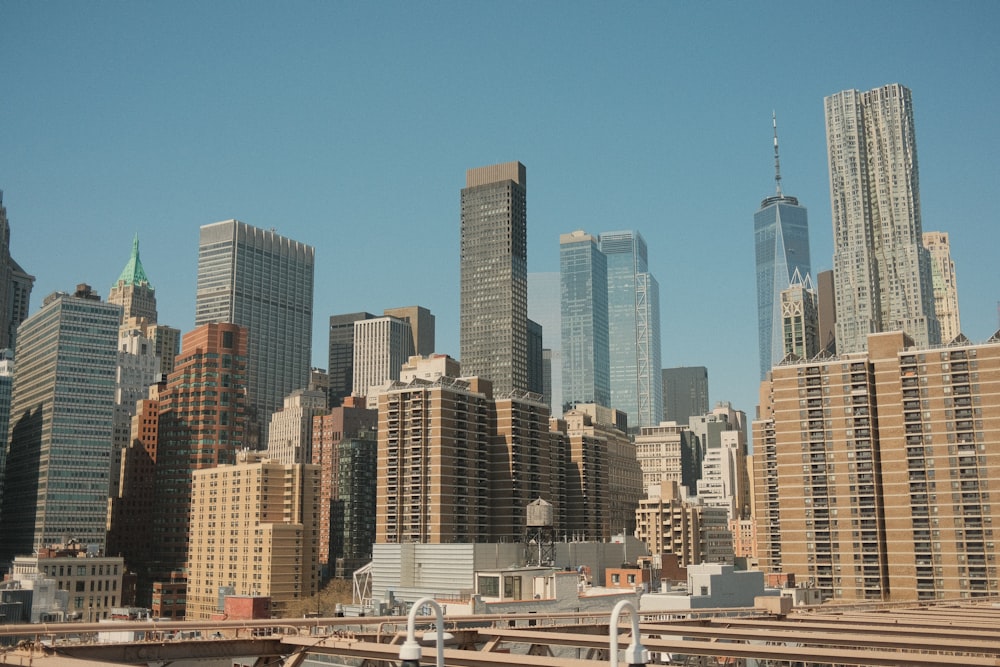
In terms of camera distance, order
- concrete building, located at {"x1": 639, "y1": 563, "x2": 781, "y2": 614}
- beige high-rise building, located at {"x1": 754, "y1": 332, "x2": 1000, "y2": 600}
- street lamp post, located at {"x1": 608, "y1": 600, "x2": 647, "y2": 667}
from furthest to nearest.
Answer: beige high-rise building, located at {"x1": 754, "y1": 332, "x2": 1000, "y2": 600}, concrete building, located at {"x1": 639, "y1": 563, "x2": 781, "y2": 614}, street lamp post, located at {"x1": 608, "y1": 600, "x2": 647, "y2": 667}

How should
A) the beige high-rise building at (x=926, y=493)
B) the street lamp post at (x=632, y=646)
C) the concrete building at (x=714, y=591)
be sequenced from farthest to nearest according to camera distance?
the beige high-rise building at (x=926, y=493)
the concrete building at (x=714, y=591)
the street lamp post at (x=632, y=646)

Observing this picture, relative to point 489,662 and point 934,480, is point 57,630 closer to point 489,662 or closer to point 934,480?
point 489,662

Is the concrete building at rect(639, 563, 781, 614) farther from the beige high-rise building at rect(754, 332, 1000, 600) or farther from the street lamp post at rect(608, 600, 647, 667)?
the street lamp post at rect(608, 600, 647, 667)

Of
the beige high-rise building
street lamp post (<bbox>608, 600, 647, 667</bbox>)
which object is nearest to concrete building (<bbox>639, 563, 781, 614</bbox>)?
the beige high-rise building

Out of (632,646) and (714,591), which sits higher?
(632,646)

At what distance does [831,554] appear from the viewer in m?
199

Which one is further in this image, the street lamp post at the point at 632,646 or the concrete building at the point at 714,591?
the concrete building at the point at 714,591

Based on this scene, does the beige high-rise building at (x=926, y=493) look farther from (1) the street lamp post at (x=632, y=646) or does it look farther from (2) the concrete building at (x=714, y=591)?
(1) the street lamp post at (x=632, y=646)

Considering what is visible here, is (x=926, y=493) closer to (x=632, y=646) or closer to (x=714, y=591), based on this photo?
(x=714, y=591)

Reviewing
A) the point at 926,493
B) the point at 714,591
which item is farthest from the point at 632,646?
the point at 926,493

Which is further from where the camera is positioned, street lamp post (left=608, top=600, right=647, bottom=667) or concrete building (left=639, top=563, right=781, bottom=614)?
concrete building (left=639, top=563, right=781, bottom=614)

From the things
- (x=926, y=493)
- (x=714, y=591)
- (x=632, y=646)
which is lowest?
(x=714, y=591)

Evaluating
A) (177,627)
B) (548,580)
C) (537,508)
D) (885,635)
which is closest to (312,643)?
(177,627)

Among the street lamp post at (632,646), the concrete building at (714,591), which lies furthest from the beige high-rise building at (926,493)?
the street lamp post at (632,646)
